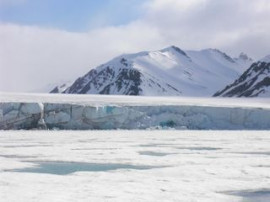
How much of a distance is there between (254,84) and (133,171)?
323ft

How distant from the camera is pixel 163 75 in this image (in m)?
141

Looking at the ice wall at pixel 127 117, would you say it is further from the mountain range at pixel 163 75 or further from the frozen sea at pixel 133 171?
the mountain range at pixel 163 75

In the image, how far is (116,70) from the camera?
145m

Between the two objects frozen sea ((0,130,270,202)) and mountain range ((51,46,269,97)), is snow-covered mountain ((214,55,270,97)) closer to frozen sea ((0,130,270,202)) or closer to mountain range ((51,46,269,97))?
mountain range ((51,46,269,97))

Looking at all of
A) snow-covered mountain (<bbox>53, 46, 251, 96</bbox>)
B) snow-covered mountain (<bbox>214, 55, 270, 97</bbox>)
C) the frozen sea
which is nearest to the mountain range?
snow-covered mountain (<bbox>53, 46, 251, 96</bbox>)

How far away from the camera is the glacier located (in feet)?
78.7

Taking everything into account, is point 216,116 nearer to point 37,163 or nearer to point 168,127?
point 168,127

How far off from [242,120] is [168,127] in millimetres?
3941

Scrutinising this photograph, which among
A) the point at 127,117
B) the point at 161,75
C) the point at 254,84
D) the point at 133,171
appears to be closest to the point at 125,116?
the point at 127,117

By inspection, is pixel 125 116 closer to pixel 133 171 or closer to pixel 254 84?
pixel 133 171

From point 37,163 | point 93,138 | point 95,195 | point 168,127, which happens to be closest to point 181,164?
point 37,163

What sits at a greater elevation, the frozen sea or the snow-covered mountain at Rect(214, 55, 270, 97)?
the snow-covered mountain at Rect(214, 55, 270, 97)

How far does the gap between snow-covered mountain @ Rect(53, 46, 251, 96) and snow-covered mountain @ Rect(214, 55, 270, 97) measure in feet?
54.2

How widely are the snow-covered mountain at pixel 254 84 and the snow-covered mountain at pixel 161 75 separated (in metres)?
16.5
